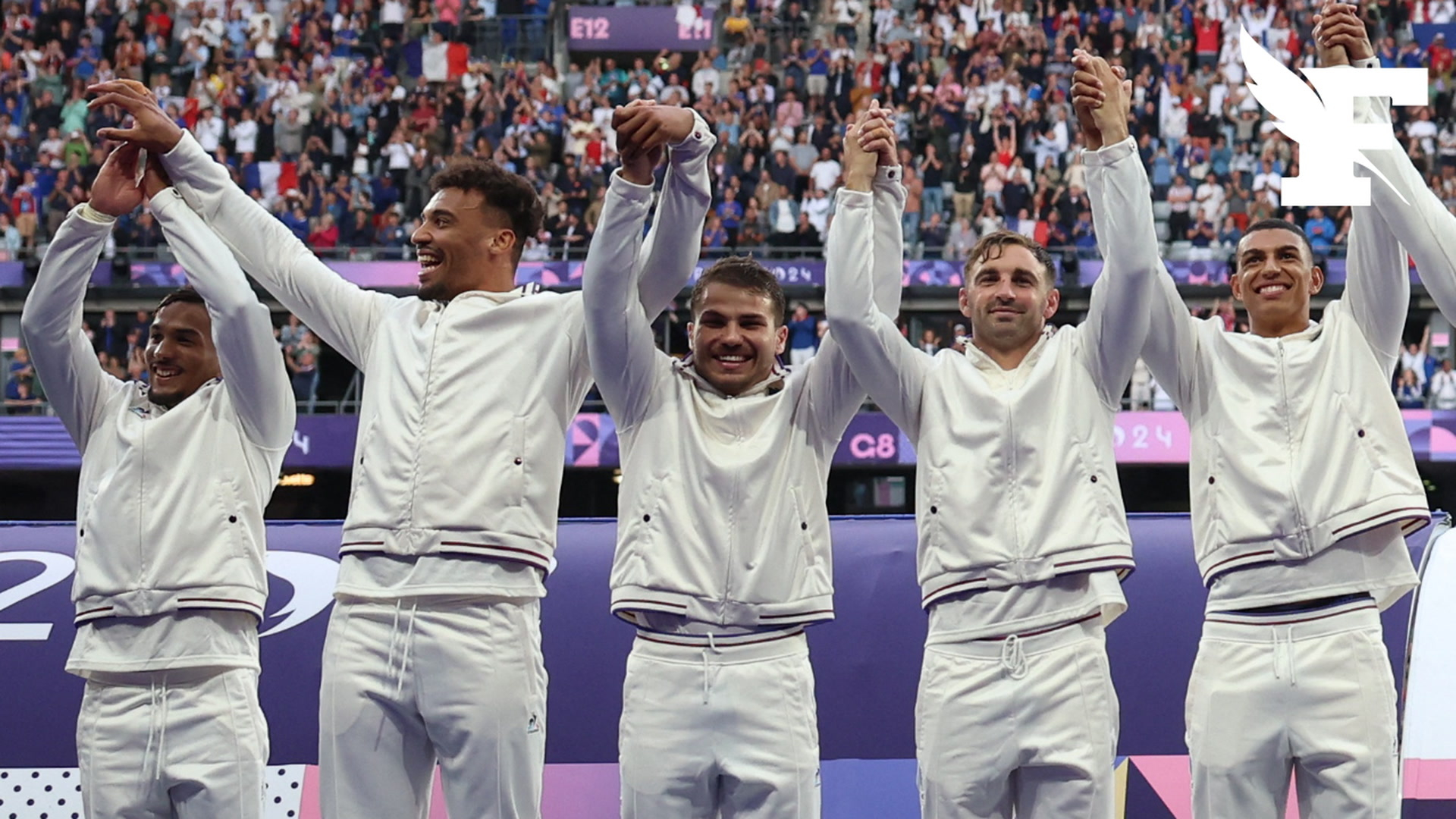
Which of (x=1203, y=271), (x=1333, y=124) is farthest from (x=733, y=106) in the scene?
(x=1333, y=124)

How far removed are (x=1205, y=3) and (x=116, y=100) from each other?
2229 centimetres

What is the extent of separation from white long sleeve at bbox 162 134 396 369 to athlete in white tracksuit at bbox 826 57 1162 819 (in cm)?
137

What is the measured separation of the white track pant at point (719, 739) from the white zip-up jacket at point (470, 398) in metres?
0.47

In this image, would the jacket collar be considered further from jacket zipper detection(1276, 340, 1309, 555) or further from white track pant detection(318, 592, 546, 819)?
white track pant detection(318, 592, 546, 819)

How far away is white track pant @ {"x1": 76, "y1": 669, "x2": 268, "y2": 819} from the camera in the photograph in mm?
4410

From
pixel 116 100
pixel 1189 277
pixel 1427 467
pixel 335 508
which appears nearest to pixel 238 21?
pixel 335 508

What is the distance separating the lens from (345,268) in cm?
1902

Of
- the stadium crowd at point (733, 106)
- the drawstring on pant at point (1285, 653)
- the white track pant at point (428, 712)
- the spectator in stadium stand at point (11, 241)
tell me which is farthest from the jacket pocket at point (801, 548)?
the spectator in stadium stand at point (11, 241)

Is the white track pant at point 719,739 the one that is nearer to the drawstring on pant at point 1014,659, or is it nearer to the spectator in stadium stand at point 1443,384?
the drawstring on pant at point 1014,659

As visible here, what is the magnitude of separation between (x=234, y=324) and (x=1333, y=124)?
318cm

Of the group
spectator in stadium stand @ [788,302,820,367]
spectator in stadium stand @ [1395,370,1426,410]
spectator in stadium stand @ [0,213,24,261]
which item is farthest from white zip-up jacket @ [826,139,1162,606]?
spectator in stadium stand @ [0,213,24,261]

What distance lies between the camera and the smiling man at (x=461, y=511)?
4035 mm

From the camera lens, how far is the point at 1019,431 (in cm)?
428

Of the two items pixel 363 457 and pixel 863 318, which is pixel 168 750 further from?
pixel 863 318
